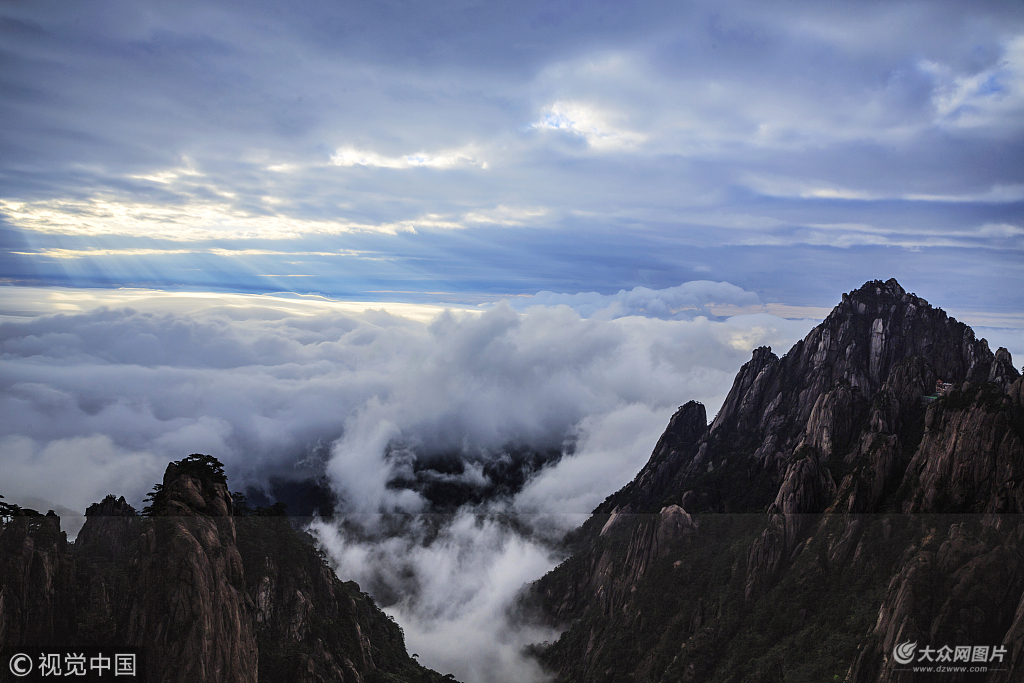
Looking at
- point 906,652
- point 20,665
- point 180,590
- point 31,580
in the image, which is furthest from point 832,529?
point 31,580

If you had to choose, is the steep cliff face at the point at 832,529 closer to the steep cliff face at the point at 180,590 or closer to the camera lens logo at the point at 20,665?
the steep cliff face at the point at 180,590

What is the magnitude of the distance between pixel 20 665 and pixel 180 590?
1921 cm

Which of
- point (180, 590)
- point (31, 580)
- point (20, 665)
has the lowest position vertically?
point (20, 665)

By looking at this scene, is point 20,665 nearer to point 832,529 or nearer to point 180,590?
point 180,590

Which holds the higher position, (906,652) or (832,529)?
(832,529)

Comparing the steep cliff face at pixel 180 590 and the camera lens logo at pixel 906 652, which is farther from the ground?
the steep cliff face at pixel 180 590

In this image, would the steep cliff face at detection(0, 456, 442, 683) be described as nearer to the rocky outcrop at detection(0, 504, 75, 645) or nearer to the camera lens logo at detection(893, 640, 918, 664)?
the rocky outcrop at detection(0, 504, 75, 645)

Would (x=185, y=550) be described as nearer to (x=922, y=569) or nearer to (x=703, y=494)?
(x=922, y=569)

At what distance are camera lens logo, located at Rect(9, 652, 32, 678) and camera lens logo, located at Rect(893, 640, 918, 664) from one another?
101 metres

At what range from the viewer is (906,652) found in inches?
2746

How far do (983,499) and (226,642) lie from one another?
369ft

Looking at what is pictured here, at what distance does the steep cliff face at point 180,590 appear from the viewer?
54312 mm

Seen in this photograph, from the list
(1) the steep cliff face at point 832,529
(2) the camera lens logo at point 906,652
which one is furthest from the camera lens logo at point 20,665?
(2) the camera lens logo at point 906,652

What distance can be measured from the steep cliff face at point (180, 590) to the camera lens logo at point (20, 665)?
1764 millimetres
